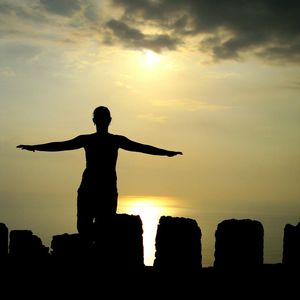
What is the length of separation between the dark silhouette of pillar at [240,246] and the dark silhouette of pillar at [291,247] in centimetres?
52

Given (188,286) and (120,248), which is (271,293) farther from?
(120,248)

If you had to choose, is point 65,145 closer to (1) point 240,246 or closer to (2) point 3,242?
(2) point 3,242

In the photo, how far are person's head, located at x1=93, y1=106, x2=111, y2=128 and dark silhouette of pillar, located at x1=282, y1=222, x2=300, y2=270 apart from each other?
405 cm

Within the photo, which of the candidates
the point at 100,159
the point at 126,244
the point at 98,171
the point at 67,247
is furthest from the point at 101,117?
the point at 67,247

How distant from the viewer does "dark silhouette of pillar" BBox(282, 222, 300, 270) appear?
32.8 feet

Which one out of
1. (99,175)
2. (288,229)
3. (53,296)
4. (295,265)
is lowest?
(53,296)

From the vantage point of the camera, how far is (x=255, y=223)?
1011 centimetres

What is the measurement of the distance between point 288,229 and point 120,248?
3224 mm

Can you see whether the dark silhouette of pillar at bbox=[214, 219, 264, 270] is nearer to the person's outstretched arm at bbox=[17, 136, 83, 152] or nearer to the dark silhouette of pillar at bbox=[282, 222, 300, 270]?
the dark silhouette of pillar at bbox=[282, 222, 300, 270]

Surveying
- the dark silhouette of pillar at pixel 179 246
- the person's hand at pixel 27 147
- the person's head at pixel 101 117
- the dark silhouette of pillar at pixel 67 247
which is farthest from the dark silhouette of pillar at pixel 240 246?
the person's hand at pixel 27 147

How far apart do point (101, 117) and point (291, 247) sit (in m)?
4.39

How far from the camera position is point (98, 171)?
10.6 meters

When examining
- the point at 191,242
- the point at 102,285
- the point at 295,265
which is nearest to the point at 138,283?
the point at 102,285

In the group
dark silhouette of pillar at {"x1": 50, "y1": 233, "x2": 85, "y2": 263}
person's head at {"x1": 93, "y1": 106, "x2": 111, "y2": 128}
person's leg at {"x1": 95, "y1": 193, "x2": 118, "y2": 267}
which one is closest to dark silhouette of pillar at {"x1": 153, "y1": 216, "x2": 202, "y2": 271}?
person's leg at {"x1": 95, "y1": 193, "x2": 118, "y2": 267}
